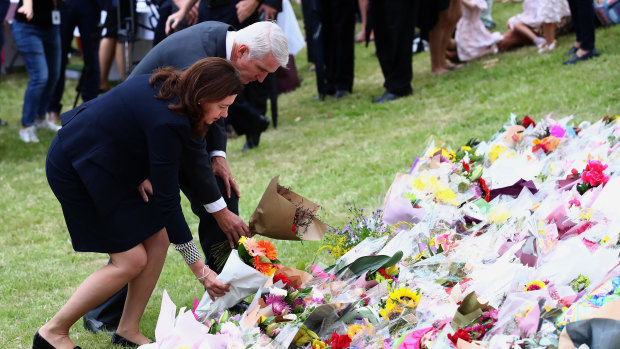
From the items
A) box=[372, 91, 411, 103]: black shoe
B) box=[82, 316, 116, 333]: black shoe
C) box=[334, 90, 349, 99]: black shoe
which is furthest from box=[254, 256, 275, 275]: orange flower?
box=[334, 90, 349, 99]: black shoe

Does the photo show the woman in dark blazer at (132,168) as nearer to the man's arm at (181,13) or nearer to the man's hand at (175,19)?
the man's hand at (175,19)

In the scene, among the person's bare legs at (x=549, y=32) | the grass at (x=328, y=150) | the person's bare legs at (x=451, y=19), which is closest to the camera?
the grass at (x=328, y=150)

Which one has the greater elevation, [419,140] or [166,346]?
[166,346]

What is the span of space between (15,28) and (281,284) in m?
5.54

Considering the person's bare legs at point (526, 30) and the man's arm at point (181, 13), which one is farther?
the person's bare legs at point (526, 30)

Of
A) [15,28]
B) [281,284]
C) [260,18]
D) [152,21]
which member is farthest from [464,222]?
[152,21]

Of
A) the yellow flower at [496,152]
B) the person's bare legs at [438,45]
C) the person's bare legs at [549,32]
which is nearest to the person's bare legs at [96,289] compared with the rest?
the yellow flower at [496,152]

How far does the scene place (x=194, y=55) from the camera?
3014 mm

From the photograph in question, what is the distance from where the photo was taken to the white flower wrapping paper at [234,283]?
279cm

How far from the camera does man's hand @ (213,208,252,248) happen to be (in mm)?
2971

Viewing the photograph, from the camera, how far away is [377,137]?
637 centimetres

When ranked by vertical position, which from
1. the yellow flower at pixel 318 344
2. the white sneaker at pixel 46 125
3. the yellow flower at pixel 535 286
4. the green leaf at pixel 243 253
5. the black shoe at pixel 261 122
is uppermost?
the yellow flower at pixel 535 286

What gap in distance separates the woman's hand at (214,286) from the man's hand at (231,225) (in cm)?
23

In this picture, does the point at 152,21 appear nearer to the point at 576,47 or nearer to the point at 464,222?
the point at 576,47
